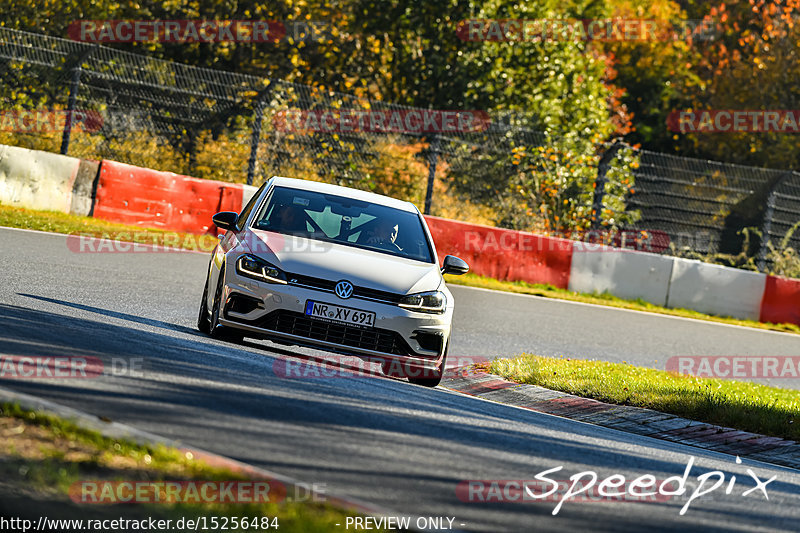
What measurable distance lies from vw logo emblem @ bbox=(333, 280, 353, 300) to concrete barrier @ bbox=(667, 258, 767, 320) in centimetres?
1236

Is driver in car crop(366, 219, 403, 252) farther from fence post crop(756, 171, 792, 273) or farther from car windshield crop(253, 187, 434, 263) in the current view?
fence post crop(756, 171, 792, 273)

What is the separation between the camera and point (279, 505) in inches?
181

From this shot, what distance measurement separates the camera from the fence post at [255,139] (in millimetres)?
21422

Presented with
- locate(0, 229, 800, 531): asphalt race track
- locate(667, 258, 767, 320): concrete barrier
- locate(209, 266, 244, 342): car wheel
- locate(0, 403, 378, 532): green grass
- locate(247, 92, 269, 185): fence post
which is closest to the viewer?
locate(0, 403, 378, 532): green grass

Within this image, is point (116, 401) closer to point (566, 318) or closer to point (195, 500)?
point (195, 500)

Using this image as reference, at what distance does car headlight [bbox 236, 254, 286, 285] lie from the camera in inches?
357

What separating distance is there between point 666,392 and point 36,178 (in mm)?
A: 11942

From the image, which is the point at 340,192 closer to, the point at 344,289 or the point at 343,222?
the point at 343,222

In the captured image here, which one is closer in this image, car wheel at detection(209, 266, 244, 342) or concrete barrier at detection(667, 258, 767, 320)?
car wheel at detection(209, 266, 244, 342)

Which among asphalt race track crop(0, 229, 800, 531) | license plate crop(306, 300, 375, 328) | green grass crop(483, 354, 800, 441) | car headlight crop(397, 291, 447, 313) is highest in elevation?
car headlight crop(397, 291, 447, 313)

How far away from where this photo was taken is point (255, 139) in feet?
71.7

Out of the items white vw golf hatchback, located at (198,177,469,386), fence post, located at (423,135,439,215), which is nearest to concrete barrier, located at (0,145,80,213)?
fence post, located at (423,135,439,215)

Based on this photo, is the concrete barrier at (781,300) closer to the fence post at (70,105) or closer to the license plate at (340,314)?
the fence post at (70,105)

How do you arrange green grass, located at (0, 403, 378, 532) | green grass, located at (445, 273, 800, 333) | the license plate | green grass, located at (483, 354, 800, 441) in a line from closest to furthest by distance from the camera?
green grass, located at (0, 403, 378, 532), the license plate, green grass, located at (483, 354, 800, 441), green grass, located at (445, 273, 800, 333)
